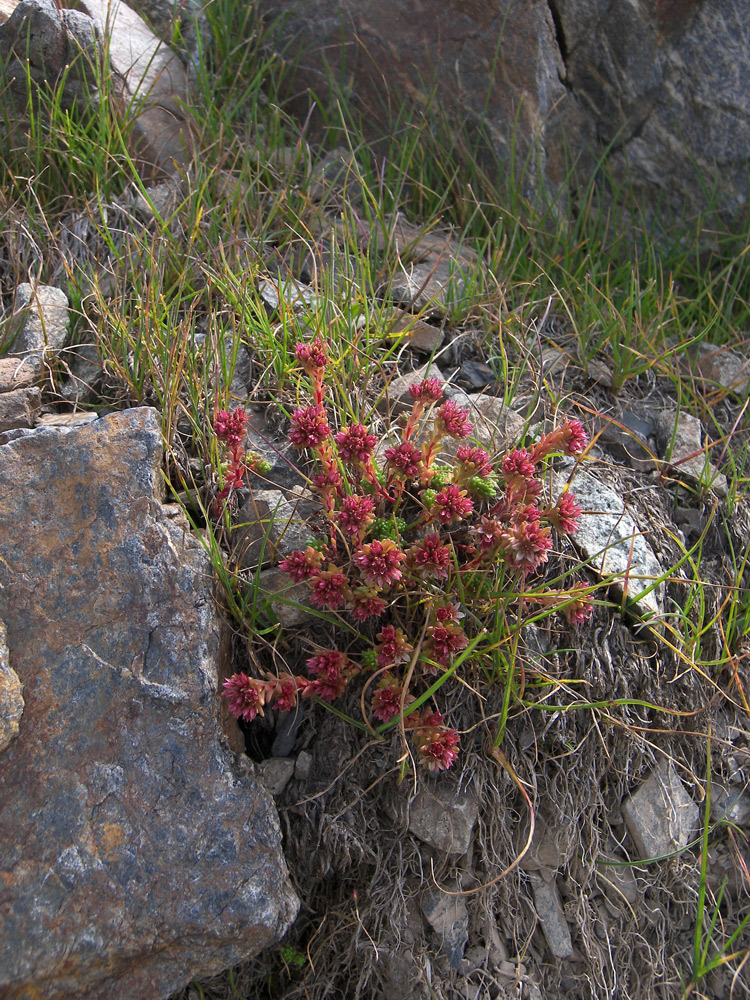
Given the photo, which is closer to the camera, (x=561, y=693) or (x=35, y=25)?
(x=561, y=693)

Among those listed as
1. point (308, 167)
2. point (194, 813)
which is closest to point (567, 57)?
point (308, 167)

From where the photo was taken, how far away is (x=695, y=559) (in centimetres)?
276

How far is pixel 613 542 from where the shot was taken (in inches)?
98.3

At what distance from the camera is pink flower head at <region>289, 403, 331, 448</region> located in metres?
2.16

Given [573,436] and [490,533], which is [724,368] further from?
[490,533]

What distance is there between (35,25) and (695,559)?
3.72 meters

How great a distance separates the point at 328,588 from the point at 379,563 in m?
0.17

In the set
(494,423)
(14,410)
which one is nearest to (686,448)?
(494,423)

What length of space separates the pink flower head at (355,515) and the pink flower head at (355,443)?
14 cm

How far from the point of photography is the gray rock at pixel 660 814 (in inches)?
94.1

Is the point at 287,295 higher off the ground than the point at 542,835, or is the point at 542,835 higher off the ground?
the point at 287,295

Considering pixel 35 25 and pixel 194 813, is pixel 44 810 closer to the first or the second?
pixel 194 813

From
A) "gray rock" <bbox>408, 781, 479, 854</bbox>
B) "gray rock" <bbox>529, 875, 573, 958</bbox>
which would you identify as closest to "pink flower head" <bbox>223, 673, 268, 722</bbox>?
"gray rock" <bbox>408, 781, 479, 854</bbox>

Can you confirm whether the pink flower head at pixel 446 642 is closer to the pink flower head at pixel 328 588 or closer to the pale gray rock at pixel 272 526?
the pink flower head at pixel 328 588
